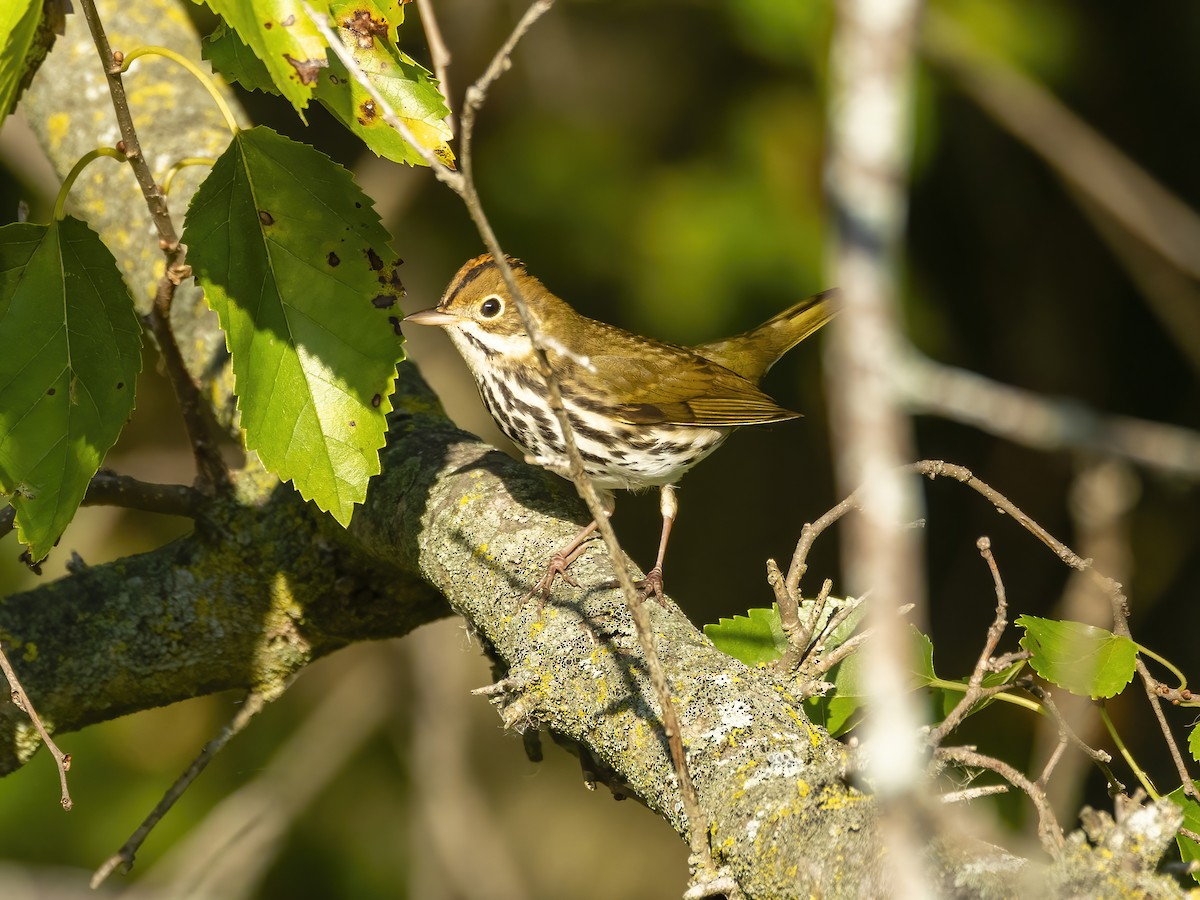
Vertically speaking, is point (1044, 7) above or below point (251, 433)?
above

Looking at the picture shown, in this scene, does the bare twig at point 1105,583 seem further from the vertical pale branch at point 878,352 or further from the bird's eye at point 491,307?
the bird's eye at point 491,307

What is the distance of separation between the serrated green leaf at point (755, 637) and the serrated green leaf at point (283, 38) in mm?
1114

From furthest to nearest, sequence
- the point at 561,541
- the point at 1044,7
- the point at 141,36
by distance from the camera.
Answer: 1. the point at 1044,7
2. the point at 141,36
3. the point at 561,541

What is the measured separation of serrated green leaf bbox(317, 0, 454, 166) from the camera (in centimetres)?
182

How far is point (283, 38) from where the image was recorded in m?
1.66

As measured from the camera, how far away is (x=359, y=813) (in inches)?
211

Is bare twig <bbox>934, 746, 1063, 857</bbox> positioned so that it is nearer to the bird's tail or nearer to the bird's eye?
the bird's eye

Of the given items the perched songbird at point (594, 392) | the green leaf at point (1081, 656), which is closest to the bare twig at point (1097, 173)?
the green leaf at point (1081, 656)

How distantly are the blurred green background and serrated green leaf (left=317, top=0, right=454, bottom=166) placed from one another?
2.33 meters

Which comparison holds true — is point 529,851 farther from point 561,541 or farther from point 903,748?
point 903,748

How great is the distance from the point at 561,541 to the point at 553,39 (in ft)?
10.9

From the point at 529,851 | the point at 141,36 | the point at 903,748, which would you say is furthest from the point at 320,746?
the point at 903,748

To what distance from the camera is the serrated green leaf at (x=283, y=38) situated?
1646mm

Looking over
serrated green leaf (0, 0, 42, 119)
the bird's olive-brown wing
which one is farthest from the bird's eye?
serrated green leaf (0, 0, 42, 119)
